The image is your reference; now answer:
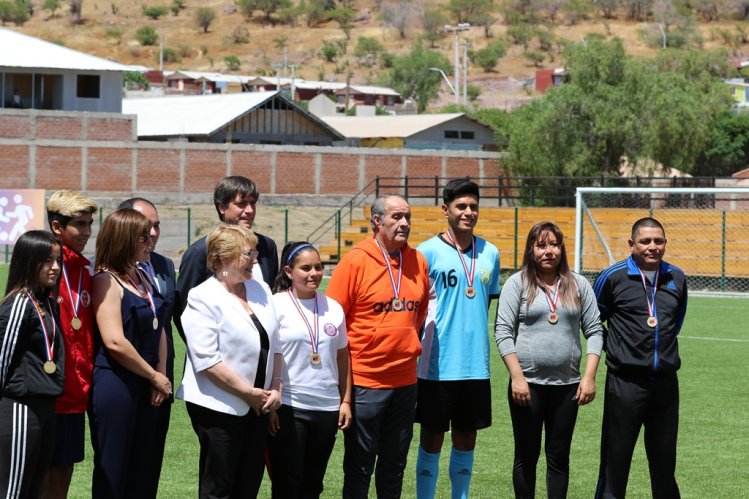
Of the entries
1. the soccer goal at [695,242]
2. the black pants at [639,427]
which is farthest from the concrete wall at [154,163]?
the black pants at [639,427]

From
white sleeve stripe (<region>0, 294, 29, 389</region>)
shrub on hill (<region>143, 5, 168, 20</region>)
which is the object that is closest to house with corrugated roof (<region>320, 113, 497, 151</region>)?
white sleeve stripe (<region>0, 294, 29, 389</region>)

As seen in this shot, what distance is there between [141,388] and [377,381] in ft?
4.11

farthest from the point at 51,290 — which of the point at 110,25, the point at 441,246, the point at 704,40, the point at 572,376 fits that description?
the point at 110,25

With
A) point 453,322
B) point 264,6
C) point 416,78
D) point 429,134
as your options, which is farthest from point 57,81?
point 264,6

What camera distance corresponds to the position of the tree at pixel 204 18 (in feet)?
436

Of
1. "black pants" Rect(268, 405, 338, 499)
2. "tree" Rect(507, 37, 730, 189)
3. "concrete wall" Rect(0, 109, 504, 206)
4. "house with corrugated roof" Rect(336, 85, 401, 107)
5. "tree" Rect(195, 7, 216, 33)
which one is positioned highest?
"tree" Rect(195, 7, 216, 33)

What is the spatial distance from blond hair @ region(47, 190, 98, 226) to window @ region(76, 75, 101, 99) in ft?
136

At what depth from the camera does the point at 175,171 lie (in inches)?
1672

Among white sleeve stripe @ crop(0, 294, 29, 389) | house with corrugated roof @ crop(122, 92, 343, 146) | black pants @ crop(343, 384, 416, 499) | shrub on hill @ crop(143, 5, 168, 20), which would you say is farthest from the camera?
shrub on hill @ crop(143, 5, 168, 20)

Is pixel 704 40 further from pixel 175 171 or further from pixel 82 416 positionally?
pixel 82 416

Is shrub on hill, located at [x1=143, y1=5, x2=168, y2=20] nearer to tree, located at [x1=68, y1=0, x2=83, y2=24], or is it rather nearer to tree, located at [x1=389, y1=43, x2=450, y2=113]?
tree, located at [x1=68, y1=0, x2=83, y2=24]

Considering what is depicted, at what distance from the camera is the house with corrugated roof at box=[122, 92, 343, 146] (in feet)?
161

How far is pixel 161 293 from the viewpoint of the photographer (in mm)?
5773

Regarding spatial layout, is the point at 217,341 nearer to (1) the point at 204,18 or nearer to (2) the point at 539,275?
(2) the point at 539,275
